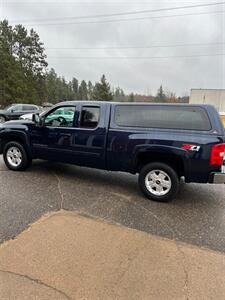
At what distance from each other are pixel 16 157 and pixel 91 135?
7.33 feet

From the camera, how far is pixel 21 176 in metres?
5.54

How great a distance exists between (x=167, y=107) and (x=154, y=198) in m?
1.70

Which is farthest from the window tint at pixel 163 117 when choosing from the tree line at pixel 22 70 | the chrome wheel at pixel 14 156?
the tree line at pixel 22 70

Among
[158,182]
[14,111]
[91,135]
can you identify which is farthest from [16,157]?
[14,111]

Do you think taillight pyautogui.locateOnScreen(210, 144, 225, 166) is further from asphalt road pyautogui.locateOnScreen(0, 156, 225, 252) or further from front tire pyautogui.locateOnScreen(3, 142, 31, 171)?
front tire pyautogui.locateOnScreen(3, 142, 31, 171)

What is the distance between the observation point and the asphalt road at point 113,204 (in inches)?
134

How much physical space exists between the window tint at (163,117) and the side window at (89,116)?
1.46 feet

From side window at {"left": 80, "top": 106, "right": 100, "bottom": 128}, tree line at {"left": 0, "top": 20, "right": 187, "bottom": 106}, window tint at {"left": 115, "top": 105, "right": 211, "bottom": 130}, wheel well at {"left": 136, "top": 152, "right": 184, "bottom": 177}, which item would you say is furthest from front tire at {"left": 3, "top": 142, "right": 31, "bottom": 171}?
tree line at {"left": 0, "top": 20, "right": 187, "bottom": 106}

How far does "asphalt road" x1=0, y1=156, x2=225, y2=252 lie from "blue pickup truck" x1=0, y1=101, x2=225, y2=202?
1.41ft

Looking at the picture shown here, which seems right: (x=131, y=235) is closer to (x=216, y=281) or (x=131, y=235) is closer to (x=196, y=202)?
(x=216, y=281)

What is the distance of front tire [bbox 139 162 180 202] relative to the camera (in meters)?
4.33

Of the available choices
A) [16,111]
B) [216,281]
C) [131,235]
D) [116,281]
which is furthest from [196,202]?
[16,111]

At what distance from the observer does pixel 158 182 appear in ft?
14.6

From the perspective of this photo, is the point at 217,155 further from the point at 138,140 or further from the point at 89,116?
the point at 89,116
